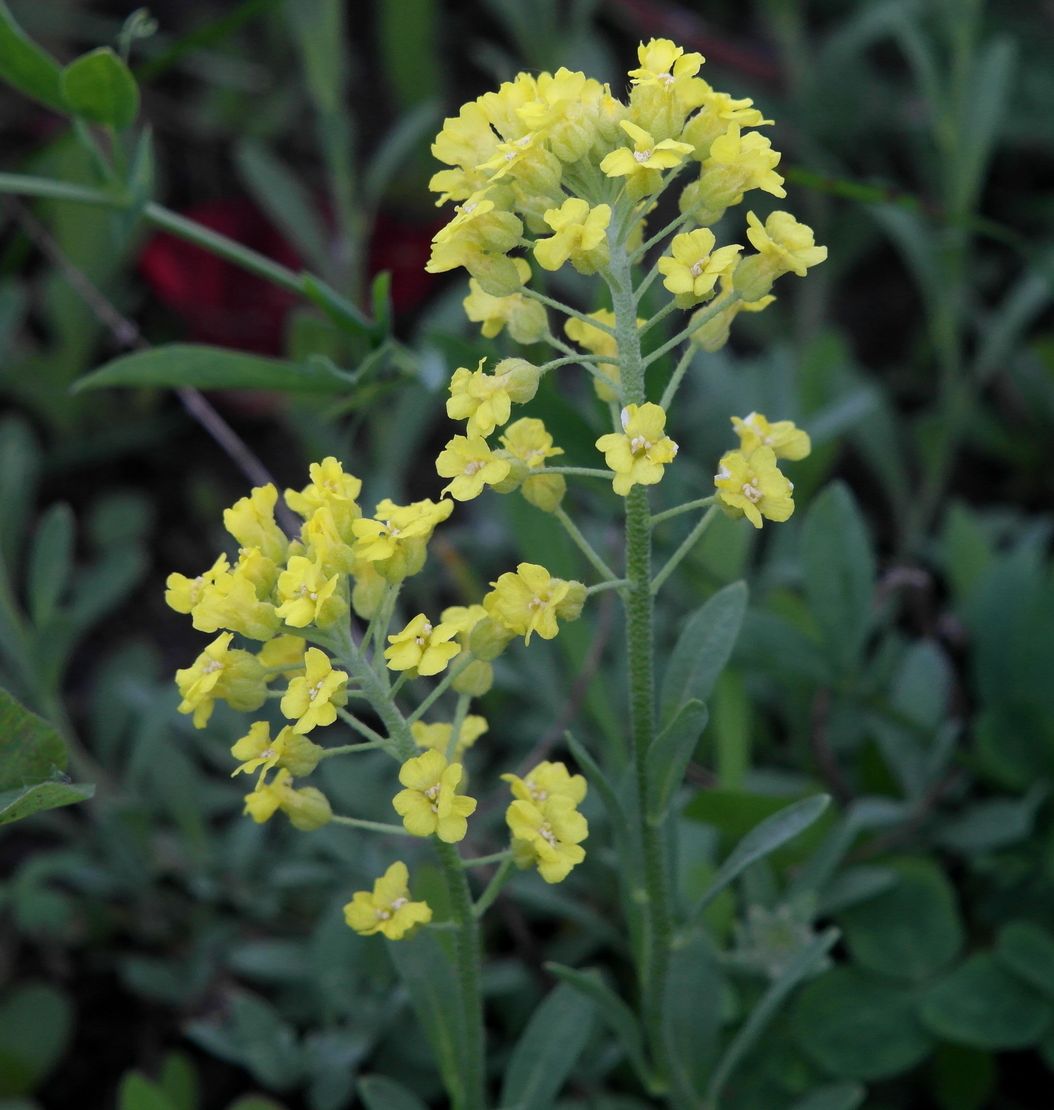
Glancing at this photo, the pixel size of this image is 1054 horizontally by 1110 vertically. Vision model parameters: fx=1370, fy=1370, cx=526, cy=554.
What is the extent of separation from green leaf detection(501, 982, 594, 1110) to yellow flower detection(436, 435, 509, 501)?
2.19 ft

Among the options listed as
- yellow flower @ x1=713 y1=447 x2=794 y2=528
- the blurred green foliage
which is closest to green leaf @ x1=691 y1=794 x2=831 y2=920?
the blurred green foliage

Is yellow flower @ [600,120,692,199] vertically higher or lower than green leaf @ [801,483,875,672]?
higher

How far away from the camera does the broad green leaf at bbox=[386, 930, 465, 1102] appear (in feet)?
4.89

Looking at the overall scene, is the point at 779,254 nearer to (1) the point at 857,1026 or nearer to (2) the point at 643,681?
(2) the point at 643,681

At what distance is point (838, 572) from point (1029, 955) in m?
0.56

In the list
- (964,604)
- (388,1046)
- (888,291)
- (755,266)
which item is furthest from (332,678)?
(888,291)

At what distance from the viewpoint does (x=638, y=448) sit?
1146mm

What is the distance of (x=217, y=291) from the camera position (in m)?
2.87

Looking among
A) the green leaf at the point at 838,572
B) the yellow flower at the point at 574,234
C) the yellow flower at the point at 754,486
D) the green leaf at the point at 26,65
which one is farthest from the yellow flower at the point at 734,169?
the green leaf at the point at 26,65

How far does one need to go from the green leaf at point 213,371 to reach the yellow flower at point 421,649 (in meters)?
0.54

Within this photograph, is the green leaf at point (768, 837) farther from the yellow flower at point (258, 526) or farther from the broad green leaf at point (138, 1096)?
the broad green leaf at point (138, 1096)

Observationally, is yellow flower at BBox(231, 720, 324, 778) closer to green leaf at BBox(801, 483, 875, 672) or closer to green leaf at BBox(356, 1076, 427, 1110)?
green leaf at BBox(356, 1076, 427, 1110)

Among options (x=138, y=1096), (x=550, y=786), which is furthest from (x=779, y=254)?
(x=138, y=1096)

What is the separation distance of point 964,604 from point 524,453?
3.94ft
